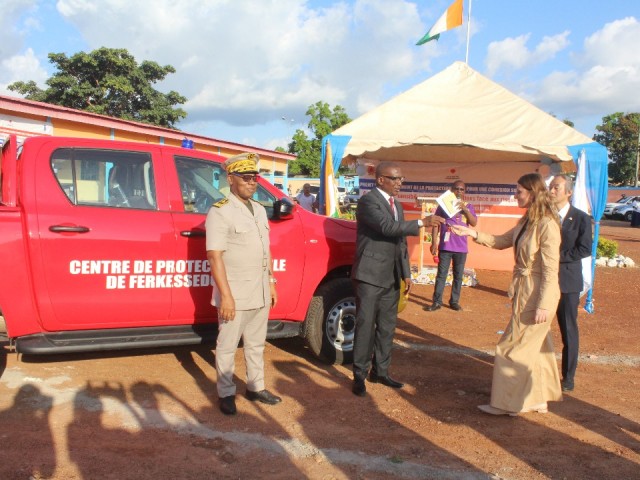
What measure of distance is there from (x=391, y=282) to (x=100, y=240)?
7.46ft

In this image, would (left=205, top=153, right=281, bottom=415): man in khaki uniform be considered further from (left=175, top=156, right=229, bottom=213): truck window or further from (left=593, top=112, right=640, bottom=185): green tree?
(left=593, top=112, right=640, bottom=185): green tree

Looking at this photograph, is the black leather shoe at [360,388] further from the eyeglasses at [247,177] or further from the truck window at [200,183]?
the eyeglasses at [247,177]

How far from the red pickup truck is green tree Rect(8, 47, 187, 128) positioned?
90.9 ft

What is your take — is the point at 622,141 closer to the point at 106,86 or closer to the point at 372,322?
the point at 106,86

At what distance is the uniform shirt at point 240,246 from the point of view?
3.92 metres

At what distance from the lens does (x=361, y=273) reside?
4.62 meters

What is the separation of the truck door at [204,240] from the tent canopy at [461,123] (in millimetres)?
4107

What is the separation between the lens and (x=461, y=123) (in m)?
9.41

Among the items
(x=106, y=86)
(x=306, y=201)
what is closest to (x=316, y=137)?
(x=106, y=86)

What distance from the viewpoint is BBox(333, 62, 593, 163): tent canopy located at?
878 centimetres

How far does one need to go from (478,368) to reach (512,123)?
4984mm

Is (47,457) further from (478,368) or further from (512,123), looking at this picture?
(512,123)

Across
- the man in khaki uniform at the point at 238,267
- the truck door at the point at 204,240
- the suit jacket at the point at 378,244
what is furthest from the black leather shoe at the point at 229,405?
the suit jacket at the point at 378,244

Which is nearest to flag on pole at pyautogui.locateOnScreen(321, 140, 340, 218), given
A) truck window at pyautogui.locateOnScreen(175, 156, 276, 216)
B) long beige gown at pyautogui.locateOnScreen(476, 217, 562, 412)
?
truck window at pyautogui.locateOnScreen(175, 156, 276, 216)
